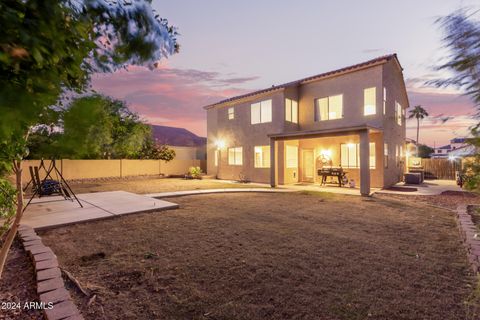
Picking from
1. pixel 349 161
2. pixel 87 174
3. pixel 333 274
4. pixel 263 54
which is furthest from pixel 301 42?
pixel 87 174

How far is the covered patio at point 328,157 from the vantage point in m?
11.0

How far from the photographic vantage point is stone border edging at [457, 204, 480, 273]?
339 cm

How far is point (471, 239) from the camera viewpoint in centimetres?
430

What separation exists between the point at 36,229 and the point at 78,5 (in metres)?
5.37

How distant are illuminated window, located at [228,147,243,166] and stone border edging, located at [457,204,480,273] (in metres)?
12.4

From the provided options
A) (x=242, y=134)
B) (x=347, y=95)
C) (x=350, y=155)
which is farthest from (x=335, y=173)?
(x=242, y=134)

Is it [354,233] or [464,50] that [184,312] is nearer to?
[464,50]

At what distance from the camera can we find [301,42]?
48.8ft

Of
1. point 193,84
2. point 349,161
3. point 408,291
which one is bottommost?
point 408,291

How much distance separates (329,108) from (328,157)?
2836mm

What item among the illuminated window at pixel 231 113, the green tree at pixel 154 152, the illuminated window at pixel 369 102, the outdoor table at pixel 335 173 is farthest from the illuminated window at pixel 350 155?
the green tree at pixel 154 152

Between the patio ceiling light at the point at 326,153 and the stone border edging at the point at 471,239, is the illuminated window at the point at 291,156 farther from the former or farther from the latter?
the stone border edging at the point at 471,239

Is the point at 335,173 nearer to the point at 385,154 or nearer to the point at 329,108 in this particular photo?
the point at 385,154

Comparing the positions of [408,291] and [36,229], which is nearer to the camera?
[408,291]
